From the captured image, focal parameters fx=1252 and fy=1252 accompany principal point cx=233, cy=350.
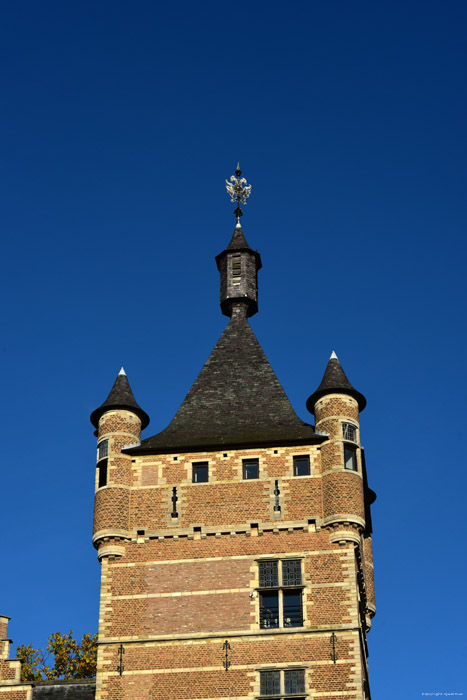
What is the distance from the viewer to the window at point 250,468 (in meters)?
36.8

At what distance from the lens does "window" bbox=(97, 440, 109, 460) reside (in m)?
37.4

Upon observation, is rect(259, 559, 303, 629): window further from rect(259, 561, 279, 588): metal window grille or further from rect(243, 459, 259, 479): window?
rect(243, 459, 259, 479): window

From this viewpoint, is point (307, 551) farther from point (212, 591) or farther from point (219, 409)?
point (219, 409)

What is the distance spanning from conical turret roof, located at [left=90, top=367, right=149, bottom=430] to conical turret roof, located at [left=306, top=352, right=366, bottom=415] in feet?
16.8

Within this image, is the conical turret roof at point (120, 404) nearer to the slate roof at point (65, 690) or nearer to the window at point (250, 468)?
the window at point (250, 468)

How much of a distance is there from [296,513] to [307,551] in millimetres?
1186

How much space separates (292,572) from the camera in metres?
34.8

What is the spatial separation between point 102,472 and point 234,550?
4850 millimetres

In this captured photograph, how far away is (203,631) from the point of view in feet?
112

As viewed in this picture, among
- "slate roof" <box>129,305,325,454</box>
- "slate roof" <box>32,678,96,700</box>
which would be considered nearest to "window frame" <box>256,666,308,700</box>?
"slate roof" <box>32,678,96,700</box>

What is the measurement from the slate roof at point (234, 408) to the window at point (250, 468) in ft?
1.67

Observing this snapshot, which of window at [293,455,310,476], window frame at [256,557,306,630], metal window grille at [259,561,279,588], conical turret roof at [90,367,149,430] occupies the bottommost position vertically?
window frame at [256,557,306,630]

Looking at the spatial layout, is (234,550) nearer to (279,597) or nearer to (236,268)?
(279,597)

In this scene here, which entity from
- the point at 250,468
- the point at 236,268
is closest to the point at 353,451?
the point at 250,468
